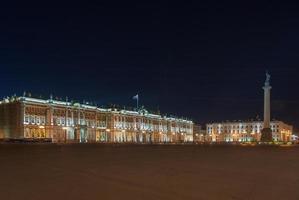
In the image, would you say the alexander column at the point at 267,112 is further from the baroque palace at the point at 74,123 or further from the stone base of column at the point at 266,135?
the baroque palace at the point at 74,123

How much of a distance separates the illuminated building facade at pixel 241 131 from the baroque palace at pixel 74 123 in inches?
1040

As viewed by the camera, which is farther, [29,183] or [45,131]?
[45,131]

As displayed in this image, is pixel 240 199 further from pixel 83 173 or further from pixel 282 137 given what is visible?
pixel 282 137

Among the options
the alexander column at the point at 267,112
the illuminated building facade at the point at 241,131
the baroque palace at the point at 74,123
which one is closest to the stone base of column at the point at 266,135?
the alexander column at the point at 267,112

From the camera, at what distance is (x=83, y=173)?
44.8 ft

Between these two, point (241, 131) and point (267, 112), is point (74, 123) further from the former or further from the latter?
point (241, 131)

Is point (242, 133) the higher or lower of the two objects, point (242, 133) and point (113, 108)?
the lower

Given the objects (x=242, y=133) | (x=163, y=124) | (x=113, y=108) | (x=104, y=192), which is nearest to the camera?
(x=104, y=192)

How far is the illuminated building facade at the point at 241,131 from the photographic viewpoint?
164 metres

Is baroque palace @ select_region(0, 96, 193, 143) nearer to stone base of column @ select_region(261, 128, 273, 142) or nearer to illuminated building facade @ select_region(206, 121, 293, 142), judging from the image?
illuminated building facade @ select_region(206, 121, 293, 142)

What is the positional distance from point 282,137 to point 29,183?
16637cm

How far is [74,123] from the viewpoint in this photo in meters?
115

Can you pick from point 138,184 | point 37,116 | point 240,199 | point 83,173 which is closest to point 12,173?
point 83,173

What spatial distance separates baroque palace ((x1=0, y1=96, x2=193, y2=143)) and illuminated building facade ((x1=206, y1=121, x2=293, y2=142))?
26.4 meters
